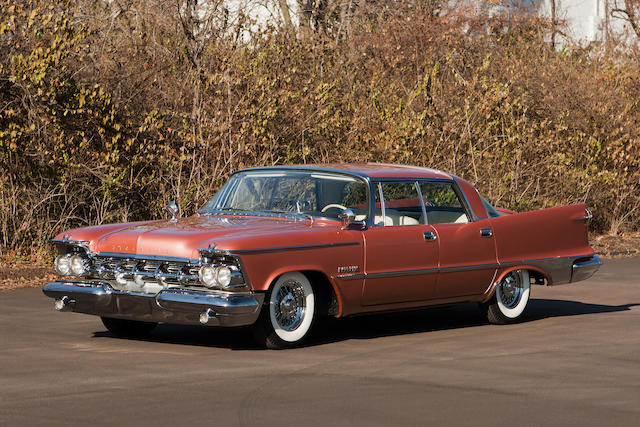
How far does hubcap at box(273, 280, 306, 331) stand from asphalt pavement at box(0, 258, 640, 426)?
0.25 m

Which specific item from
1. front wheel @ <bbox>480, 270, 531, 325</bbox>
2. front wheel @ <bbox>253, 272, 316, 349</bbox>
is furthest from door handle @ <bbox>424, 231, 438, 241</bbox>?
front wheel @ <bbox>253, 272, 316, 349</bbox>

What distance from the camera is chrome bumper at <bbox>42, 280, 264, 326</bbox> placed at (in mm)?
8391

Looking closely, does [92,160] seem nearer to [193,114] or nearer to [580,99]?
[193,114]

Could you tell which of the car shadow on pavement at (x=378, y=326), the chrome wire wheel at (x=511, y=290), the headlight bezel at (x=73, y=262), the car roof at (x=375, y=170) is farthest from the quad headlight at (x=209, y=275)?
the chrome wire wheel at (x=511, y=290)

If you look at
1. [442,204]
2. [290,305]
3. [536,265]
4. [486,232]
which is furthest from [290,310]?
[536,265]

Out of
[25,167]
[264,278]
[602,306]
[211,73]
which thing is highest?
[211,73]

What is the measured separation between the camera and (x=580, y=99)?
23203mm

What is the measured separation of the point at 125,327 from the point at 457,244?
9.90 feet

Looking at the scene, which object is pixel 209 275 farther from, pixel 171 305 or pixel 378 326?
pixel 378 326

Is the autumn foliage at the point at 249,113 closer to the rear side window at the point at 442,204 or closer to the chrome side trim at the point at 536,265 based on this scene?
the rear side window at the point at 442,204

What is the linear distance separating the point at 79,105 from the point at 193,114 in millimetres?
1962

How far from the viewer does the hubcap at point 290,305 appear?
8.87m

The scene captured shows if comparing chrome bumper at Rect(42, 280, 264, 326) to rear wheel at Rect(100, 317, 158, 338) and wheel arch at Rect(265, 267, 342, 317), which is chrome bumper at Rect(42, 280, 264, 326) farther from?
wheel arch at Rect(265, 267, 342, 317)

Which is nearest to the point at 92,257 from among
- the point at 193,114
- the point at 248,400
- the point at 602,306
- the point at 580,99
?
the point at 248,400
